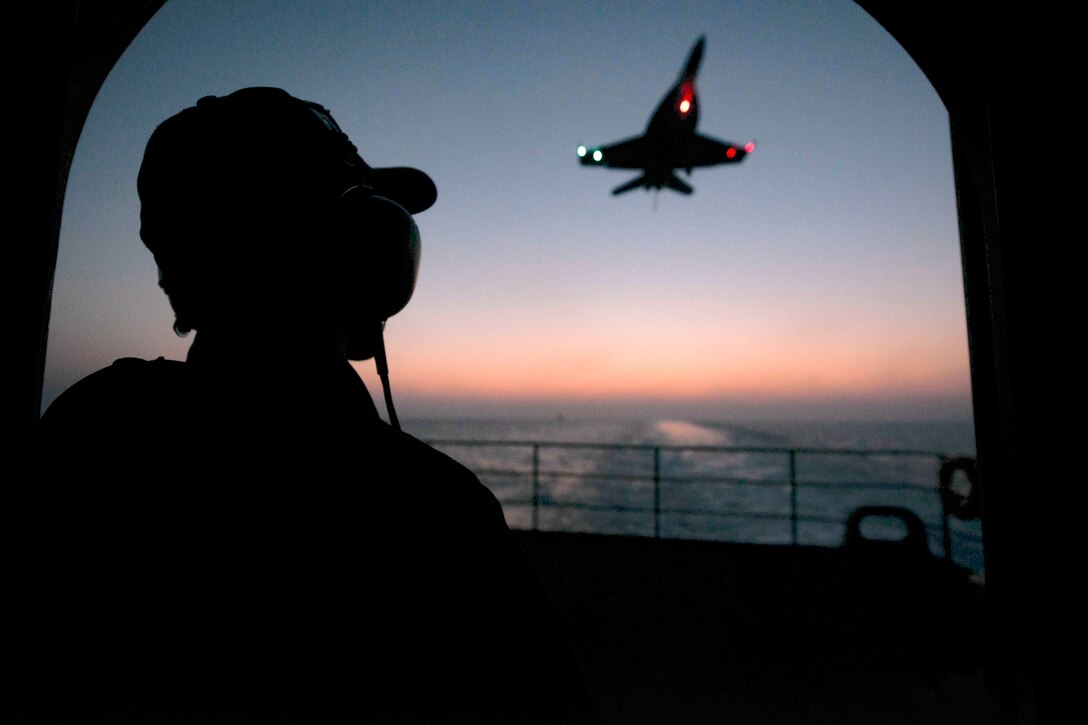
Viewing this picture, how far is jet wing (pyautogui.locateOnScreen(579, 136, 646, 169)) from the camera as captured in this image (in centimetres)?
1409

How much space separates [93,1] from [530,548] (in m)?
4.51

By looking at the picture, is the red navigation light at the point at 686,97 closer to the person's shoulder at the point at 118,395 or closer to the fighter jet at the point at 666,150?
the fighter jet at the point at 666,150

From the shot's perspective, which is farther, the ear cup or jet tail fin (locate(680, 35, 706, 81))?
jet tail fin (locate(680, 35, 706, 81))

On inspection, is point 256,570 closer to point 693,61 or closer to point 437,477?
point 437,477

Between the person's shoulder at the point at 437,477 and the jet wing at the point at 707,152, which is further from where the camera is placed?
the jet wing at the point at 707,152

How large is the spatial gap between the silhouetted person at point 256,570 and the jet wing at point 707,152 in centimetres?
1524

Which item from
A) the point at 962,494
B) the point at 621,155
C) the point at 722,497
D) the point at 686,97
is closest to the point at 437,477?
the point at 962,494

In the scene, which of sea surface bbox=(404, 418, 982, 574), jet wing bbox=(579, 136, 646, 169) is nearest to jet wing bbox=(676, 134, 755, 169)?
jet wing bbox=(579, 136, 646, 169)

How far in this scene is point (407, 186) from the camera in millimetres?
939

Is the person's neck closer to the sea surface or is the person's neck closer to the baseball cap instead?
the baseball cap

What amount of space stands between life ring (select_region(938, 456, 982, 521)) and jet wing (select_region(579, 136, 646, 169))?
1307 centimetres

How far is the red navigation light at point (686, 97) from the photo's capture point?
12.0 metres

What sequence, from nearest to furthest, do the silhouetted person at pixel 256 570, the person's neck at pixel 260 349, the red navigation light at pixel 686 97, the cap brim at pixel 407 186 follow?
the silhouetted person at pixel 256 570
the person's neck at pixel 260 349
the cap brim at pixel 407 186
the red navigation light at pixel 686 97

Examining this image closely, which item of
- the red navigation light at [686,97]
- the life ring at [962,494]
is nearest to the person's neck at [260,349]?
the life ring at [962,494]
